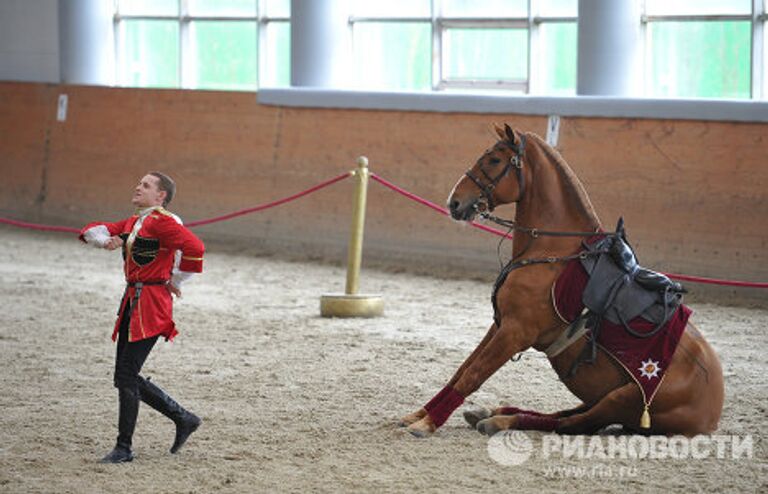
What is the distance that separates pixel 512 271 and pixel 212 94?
8.10 m

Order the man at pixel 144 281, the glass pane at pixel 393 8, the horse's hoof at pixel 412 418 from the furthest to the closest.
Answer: the glass pane at pixel 393 8
the horse's hoof at pixel 412 418
the man at pixel 144 281

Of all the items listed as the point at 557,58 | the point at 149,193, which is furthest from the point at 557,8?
the point at 149,193

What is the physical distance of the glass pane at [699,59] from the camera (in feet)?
37.3

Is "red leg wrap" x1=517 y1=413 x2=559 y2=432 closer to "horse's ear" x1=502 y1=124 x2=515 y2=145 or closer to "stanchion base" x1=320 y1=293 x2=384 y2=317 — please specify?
"horse's ear" x1=502 y1=124 x2=515 y2=145

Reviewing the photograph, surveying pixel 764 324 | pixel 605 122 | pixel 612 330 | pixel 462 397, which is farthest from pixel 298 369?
pixel 605 122

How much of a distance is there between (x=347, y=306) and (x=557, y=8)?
12.9 ft

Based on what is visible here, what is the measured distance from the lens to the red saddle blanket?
248 inches

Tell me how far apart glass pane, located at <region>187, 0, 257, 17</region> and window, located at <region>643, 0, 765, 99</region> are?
4.75 meters

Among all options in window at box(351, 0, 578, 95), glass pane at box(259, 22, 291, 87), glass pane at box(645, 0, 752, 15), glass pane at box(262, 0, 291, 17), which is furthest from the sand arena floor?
glass pane at box(262, 0, 291, 17)

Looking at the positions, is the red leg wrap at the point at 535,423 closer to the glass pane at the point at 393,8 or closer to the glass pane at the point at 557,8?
the glass pane at the point at 557,8

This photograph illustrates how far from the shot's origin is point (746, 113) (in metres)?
10.8

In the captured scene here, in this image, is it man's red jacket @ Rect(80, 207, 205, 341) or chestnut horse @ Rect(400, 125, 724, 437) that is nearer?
man's red jacket @ Rect(80, 207, 205, 341)

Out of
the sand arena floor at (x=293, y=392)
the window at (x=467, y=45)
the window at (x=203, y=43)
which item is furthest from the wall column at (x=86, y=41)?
the sand arena floor at (x=293, y=392)

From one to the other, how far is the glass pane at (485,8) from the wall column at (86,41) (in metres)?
4.69
